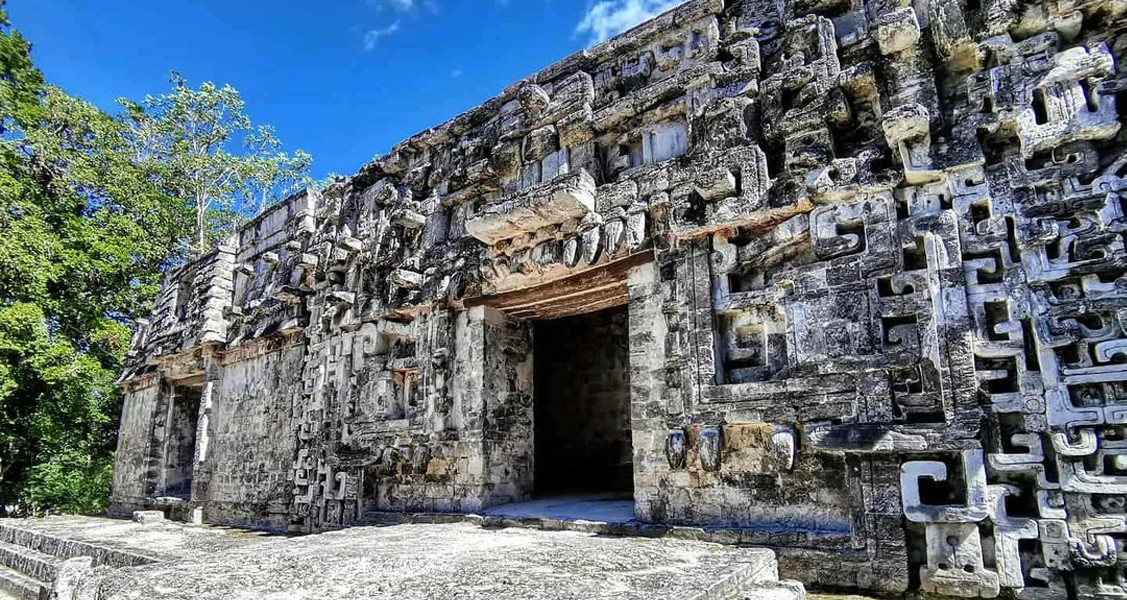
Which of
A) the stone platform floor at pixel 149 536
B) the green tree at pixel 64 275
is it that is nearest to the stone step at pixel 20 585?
the stone platform floor at pixel 149 536

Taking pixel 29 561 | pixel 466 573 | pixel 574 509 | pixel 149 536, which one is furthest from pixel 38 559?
pixel 466 573

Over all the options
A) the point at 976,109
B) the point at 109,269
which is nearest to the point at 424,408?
the point at 976,109

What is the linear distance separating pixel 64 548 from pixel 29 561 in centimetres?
28

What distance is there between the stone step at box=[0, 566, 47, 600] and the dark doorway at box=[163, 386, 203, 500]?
4.55 metres

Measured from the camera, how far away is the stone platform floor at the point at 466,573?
2.84 metres

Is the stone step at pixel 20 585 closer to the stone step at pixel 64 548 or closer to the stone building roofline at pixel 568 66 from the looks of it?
the stone step at pixel 64 548

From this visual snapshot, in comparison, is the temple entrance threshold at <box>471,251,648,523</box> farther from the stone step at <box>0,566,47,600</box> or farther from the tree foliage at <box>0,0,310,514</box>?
the tree foliage at <box>0,0,310,514</box>

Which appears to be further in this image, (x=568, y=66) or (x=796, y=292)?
(x=568, y=66)

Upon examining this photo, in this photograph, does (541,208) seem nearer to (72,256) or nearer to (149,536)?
(149,536)

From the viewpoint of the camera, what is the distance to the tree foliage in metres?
11.8

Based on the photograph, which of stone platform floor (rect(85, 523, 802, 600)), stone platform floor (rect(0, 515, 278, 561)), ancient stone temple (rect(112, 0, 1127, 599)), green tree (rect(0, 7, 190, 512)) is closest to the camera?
stone platform floor (rect(85, 523, 802, 600))

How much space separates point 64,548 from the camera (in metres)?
6.70

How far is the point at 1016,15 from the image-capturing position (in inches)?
167

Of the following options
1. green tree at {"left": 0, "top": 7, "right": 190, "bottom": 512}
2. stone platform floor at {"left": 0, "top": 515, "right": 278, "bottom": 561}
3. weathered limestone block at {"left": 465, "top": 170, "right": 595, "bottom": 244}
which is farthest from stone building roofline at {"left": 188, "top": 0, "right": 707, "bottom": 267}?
green tree at {"left": 0, "top": 7, "right": 190, "bottom": 512}
